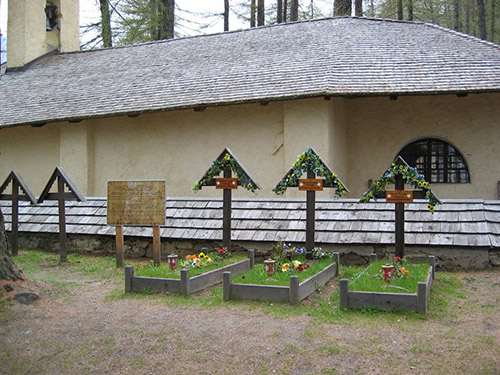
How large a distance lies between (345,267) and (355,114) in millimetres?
5739

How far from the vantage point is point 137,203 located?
28.9 feet

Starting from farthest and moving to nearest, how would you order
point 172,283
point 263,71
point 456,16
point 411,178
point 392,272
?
point 456,16 → point 263,71 → point 411,178 → point 172,283 → point 392,272

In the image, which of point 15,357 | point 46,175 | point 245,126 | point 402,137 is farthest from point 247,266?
point 46,175

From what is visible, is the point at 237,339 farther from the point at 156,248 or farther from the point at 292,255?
the point at 156,248

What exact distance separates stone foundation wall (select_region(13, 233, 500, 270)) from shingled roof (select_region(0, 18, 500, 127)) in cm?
372

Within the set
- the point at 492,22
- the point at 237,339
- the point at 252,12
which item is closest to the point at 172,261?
the point at 237,339

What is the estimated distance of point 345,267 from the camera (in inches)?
332

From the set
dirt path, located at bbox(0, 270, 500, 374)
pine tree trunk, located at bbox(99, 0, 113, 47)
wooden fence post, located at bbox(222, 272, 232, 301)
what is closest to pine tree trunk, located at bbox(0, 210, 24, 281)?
dirt path, located at bbox(0, 270, 500, 374)

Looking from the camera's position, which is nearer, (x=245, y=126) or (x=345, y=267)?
(x=345, y=267)

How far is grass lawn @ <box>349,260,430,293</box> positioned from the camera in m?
6.07

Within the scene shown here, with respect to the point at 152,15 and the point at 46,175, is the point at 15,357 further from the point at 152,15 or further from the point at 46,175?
the point at 152,15

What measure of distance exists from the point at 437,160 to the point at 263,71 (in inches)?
194

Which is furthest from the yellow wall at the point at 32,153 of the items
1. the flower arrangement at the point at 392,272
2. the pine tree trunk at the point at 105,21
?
the flower arrangement at the point at 392,272

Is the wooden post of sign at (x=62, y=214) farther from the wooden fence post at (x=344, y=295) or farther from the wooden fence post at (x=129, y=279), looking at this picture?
the wooden fence post at (x=344, y=295)
